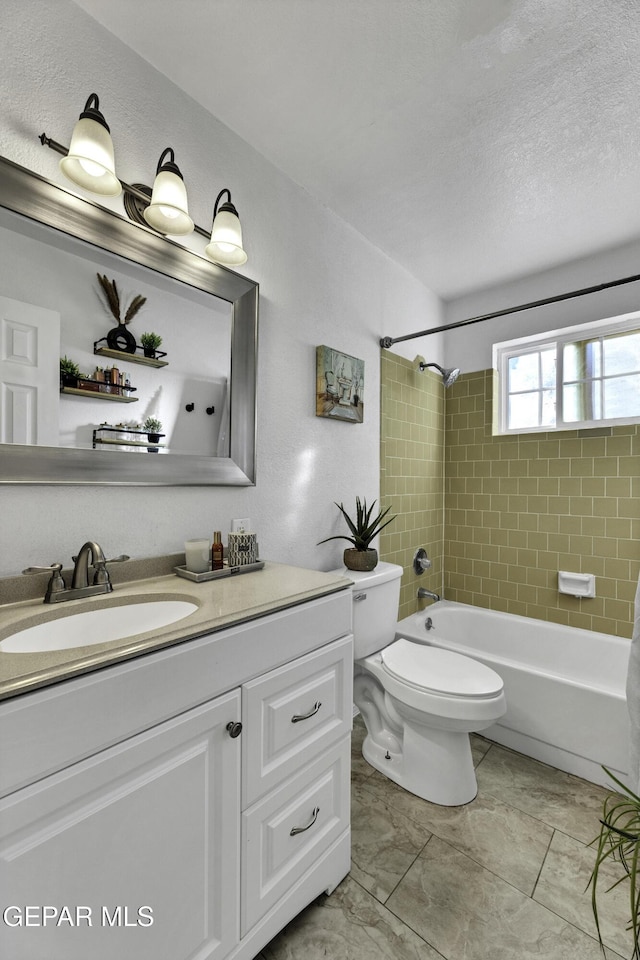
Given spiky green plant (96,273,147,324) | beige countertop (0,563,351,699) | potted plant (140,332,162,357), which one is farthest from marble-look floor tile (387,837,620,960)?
spiky green plant (96,273,147,324)

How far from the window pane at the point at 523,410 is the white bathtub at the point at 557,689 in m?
1.21

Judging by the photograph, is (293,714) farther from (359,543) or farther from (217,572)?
(359,543)

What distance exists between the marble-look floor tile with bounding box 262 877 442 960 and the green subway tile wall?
144cm

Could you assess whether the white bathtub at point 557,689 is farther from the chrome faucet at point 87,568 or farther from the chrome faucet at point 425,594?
the chrome faucet at point 87,568

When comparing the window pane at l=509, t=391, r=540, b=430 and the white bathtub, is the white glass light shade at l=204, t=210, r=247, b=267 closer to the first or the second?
the white bathtub

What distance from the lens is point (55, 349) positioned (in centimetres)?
112

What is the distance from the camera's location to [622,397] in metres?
2.31

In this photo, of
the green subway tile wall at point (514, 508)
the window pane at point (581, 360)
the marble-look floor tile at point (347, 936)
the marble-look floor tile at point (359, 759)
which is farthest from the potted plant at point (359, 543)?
the window pane at point (581, 360)

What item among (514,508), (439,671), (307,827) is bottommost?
(307,827)

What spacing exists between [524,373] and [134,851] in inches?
114

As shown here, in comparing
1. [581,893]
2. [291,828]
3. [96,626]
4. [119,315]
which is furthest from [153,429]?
[581,893]

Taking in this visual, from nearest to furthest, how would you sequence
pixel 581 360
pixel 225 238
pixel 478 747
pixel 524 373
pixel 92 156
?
pixel 92 156 < pixel 225 238 < pixel 478 747 < pixel 581 360 < pixel 524 373

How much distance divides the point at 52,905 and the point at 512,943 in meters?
1.18

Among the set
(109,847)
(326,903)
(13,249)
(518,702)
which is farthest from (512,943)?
(13,249)
